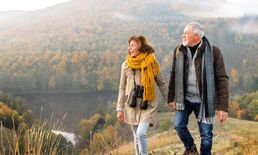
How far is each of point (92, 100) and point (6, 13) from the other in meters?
49.6

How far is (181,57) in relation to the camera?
2459 mm

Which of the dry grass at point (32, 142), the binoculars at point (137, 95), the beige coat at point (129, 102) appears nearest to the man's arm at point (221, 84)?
the beige coat at point (129, 102)

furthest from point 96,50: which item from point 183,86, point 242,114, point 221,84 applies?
point 221,84

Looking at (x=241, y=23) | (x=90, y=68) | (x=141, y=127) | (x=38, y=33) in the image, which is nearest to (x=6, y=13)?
(x=38, y=33)

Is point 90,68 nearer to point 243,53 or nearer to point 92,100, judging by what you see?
point 92,100

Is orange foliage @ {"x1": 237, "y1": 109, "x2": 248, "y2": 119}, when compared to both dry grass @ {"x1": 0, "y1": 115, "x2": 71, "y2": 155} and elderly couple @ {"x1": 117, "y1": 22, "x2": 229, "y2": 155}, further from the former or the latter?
dry grass @ {"x1": 0, "y1": 115, "x2": 71, "y2": 155}

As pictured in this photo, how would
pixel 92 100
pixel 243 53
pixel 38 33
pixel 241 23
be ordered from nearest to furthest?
pixel 243 53 → pixel 92 100 → pixel 241 23 → pixel 38 33

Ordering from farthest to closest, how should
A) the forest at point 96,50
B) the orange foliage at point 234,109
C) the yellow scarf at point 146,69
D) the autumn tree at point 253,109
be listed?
the forest at point 96,50 < the orange foliage at point 234,109 < the autumn tree at point 253,109 < the yellow scarf at point 146,69

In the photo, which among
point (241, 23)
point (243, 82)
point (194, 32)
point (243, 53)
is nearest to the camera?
point (194, 32)

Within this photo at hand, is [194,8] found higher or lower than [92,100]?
higher

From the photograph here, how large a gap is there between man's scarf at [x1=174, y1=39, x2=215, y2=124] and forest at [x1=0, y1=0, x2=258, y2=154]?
64.8 ft

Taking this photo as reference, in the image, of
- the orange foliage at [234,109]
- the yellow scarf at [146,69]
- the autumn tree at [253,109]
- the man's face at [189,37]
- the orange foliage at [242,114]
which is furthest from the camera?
the orange foliage at [234,109]

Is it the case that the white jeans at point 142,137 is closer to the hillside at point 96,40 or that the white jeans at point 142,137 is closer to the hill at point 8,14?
the hillside at point 96,40

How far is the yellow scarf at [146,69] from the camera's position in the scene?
2580 millimetres
